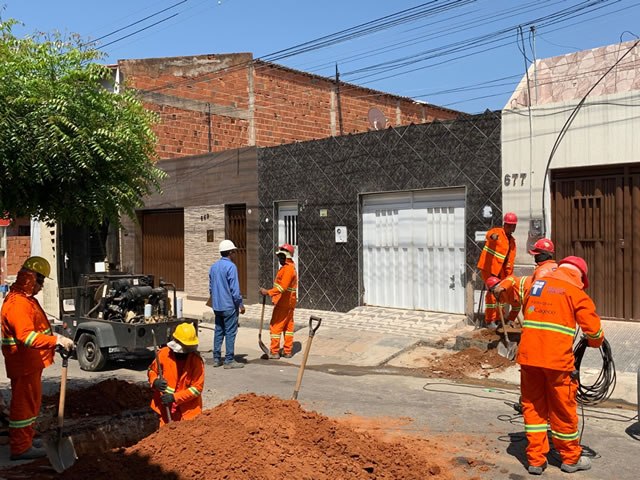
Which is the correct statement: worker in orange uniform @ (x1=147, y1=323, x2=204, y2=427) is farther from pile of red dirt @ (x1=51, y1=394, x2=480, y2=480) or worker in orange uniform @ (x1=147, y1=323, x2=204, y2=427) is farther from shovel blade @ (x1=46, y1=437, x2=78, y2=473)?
shovel blade @ (x1=46, y1=437, x2=78, y2=473)

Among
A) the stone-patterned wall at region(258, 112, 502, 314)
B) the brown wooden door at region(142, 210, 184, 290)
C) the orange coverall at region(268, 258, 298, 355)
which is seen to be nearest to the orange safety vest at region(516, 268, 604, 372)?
the orange coverall at region(268, 258, 298, 355)

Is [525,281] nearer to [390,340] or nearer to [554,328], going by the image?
[554,328]

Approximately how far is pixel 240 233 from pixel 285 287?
693cm

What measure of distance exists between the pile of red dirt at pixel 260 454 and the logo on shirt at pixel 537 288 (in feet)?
5.36

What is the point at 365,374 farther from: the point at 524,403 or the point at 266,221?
the point at 266,221

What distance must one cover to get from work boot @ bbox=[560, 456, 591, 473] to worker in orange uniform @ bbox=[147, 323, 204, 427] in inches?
123

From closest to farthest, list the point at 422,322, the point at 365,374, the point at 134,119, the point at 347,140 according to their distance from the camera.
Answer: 1. the point at 134,119
2. the point at 365,374
3. the point at 422,322
4. the point at 347,140

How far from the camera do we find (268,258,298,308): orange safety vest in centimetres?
1059

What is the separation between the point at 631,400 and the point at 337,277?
306 inches

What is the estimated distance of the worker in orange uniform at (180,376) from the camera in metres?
5.43

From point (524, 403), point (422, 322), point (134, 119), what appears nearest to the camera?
point (524, 403)

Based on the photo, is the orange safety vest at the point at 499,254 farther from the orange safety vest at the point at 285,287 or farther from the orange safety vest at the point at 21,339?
the orange safety vest at the point at 21,339

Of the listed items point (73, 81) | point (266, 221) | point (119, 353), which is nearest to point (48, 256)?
point (266, 221)

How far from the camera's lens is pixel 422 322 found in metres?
12.3
